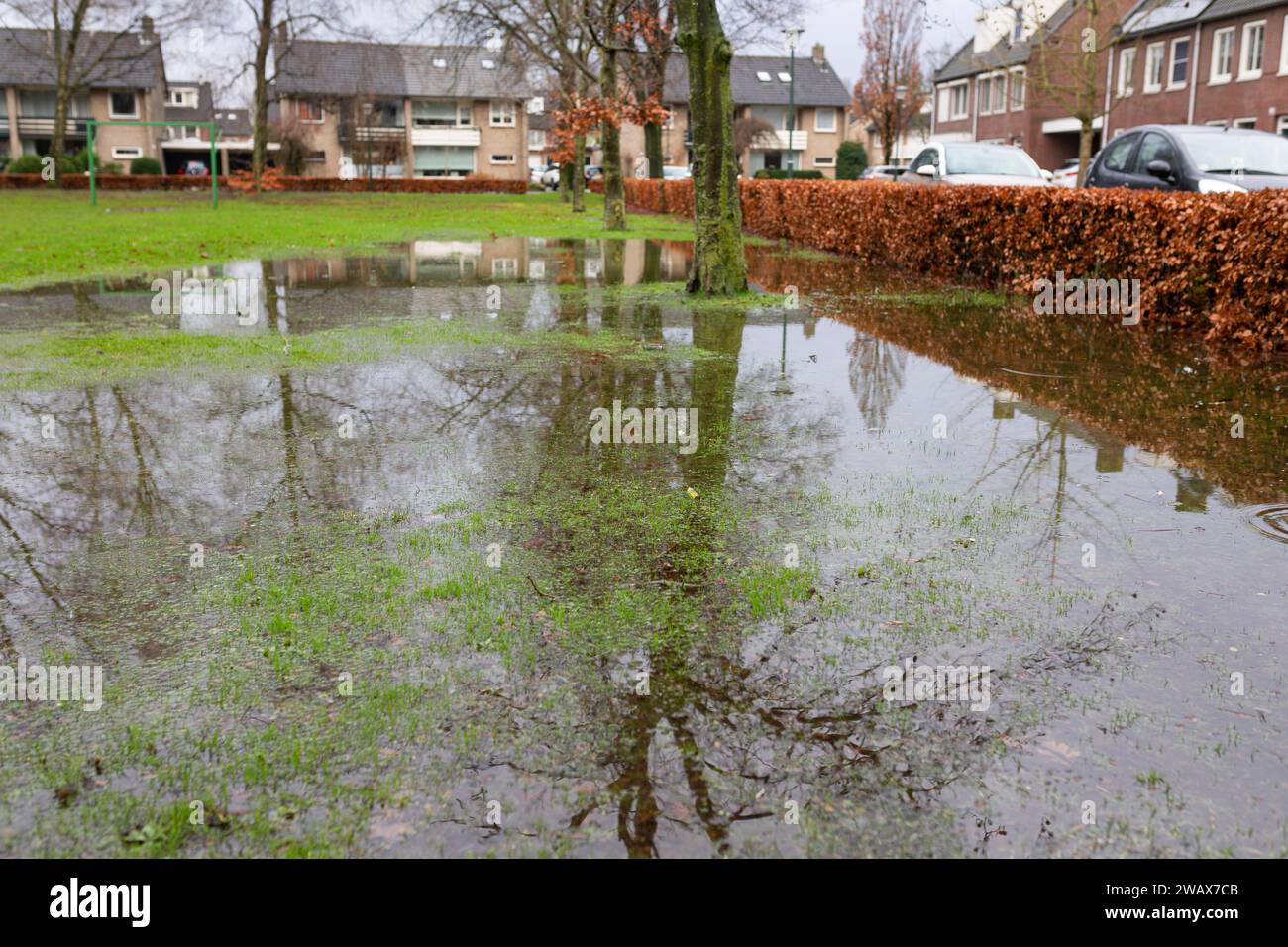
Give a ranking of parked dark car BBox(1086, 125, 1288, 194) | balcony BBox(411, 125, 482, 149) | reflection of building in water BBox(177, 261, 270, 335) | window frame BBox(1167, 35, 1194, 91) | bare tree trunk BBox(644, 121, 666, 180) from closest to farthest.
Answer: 1. reflection of building in water BBox(177, 261, 270, 335)
2. parked dark car BBox(1086, 125, 1288, 194)
3. window frame BBox(1167, 35, 1194, 91)
4. bare tree trunk BBox(644, 121, 666, 180)
5. balcony BBox(411, 125, 482, 149)

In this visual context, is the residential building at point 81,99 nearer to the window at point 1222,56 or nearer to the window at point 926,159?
the window at point 1222,56

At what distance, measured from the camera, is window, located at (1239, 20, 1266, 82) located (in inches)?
1406

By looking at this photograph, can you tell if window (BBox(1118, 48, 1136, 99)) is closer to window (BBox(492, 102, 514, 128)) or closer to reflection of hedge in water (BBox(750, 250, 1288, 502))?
reflection of hedge in water (BBox(750, 250, 1288, 502))

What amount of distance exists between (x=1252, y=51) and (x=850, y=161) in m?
25.9

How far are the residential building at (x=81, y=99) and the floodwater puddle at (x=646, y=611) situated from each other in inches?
2795

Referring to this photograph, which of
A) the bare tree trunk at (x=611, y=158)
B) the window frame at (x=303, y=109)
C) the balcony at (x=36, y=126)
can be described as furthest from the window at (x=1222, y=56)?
the balcony at (x=36, y=126)

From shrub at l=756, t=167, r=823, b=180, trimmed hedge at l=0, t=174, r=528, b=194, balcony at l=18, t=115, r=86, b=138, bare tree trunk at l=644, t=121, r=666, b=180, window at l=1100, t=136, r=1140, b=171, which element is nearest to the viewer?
window at l=1100, t=136, r=1140, b=171

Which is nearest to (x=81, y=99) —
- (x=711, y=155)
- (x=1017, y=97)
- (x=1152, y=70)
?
(x=1017, y=97)

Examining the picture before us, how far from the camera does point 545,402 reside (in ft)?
25.0

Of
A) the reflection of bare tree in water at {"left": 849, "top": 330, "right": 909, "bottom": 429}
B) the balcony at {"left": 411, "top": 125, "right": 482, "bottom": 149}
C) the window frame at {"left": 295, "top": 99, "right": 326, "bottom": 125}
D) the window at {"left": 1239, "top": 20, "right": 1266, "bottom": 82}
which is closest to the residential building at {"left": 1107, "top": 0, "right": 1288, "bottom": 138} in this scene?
the window at {"left": 1239, "top": 20, "right": 1266, "bottom": 82}

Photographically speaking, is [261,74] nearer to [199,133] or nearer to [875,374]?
[199,133]

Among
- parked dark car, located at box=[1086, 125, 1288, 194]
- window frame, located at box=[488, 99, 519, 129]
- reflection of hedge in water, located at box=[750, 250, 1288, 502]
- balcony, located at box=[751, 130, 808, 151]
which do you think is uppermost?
window frame, located at box=[488, 99, 519, 129]

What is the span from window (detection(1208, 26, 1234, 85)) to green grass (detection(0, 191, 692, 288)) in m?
19.2

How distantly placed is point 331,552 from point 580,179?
3729 cm
